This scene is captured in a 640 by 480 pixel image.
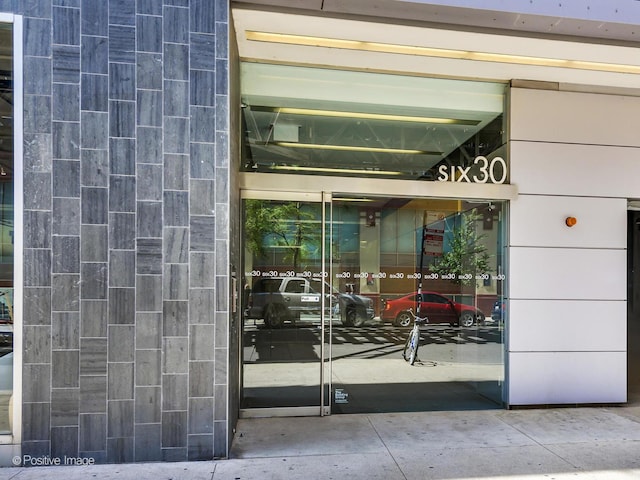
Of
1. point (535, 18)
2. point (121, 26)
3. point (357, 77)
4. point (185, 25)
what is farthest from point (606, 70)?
point (121, 26)

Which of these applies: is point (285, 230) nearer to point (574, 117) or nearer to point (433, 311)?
point (433, 311)

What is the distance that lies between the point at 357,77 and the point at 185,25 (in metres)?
2.33

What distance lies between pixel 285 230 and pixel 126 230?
6.37 ft

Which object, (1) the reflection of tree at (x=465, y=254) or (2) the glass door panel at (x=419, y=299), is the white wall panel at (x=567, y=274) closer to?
(2) the glass door panel at (x=419, y=299)

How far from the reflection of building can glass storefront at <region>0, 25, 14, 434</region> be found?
0.03m

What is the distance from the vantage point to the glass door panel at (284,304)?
5223mm

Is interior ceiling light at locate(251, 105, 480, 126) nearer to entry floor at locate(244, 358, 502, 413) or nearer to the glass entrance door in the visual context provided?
the glass entrance door

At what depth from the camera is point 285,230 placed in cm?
527

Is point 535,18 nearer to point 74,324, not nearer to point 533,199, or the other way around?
point 533,199

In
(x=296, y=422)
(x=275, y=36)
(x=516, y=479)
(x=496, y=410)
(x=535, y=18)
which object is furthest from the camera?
(x=496, y=410)

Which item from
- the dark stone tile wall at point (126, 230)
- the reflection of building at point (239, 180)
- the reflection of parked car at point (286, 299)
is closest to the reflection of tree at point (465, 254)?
the reflection of building at point (239, 180)

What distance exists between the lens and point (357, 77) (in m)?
5.51

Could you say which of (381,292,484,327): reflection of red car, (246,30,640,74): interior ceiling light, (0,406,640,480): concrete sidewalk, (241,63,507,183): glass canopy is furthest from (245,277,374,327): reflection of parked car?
(246,30,640,74): interior ceiling light

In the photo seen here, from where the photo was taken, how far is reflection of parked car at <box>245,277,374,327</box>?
17.1 ft
